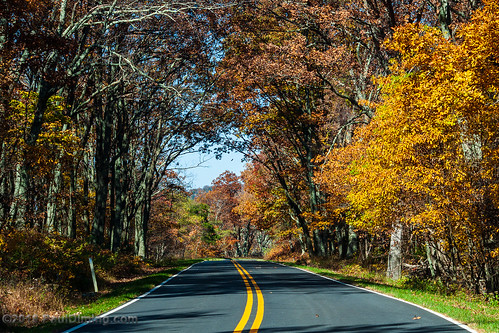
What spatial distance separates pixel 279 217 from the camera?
43.2 metres

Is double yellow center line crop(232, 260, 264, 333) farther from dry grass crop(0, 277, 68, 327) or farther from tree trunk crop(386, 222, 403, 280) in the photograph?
tree trunk crop(386, 222, 403, 280)

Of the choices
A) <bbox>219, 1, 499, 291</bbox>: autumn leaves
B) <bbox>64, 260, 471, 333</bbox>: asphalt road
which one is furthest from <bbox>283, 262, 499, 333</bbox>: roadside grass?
<bbox>219, 1, 499, 291</bbox>: autumn leaves

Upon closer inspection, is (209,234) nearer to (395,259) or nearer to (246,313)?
(395,259)

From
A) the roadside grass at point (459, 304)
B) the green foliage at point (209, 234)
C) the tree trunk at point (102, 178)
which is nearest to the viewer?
the roadside grass at point (459, 304)

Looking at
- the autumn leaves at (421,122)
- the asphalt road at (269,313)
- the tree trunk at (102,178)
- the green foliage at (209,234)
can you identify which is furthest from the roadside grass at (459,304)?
the green foliage at (209,234)

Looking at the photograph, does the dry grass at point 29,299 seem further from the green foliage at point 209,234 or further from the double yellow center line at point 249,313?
the green foliage at point 209,234

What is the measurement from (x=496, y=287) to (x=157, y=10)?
1454cm

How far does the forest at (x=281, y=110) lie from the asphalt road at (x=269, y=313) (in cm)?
409

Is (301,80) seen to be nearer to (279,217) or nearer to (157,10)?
(157,10)

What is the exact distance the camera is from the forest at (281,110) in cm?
1426

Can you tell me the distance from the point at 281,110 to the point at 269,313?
73.1ft

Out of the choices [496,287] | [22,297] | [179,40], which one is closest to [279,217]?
[179,40]

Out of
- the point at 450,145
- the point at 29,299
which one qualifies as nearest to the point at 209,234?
the point at 450,145

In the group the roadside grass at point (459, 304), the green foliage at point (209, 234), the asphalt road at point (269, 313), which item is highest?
the green foliage at point (209, 234)
